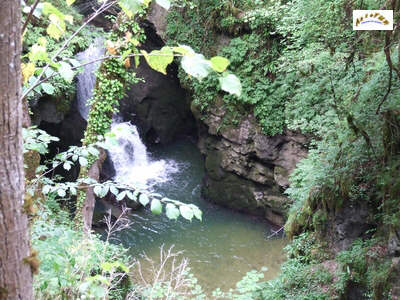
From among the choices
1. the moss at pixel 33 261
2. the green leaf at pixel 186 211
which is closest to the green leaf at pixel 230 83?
the green leaf at pixel 186 211

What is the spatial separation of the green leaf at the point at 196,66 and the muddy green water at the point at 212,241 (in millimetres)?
6989

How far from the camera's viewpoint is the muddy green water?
26.1 feet

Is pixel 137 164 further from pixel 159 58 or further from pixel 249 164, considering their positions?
pixel 159 58

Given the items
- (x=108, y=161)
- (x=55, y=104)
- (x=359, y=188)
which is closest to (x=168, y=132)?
(x=108, y=161)

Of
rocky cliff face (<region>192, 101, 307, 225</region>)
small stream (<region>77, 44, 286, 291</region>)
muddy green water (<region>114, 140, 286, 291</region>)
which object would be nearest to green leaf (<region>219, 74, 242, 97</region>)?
small stream (<region>77, 44, 286, 291</region>)

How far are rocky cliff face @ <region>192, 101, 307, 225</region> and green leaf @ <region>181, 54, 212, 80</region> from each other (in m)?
8.17

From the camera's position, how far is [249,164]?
9.95 m

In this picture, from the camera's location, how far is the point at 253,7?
31.9 ft

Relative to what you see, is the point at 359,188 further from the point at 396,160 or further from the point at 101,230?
the point at 101,230

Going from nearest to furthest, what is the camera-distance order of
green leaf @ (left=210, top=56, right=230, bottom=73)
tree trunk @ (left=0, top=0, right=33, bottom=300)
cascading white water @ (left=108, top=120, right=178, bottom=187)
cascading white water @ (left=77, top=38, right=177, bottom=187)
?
1. green leaf @ (left=210, top=56, right=230, bottom=73)
2. tree trunk @ (left=0, top=0, right=33, bottom=300)
3. cascading white water @ (left=77, top=38, right=177, bottom=187)
4. cascading white water @ (left=108, top=120, right=178, bottom=187)

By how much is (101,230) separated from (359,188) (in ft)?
21.9

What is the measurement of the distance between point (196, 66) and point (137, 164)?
11.5 meters

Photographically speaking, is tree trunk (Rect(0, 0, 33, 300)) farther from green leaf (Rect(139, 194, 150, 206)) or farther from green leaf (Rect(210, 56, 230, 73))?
green leaf (Rect(210, 56, 230, 73))

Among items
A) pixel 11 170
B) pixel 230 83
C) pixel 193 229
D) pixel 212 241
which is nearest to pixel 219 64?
pixel 230 83
